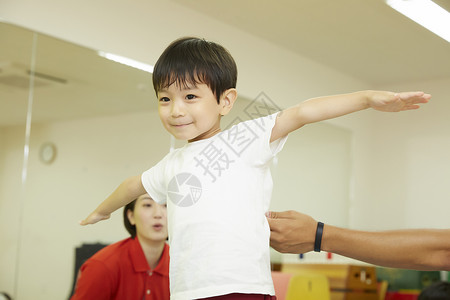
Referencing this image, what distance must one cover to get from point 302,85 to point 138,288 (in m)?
3.03

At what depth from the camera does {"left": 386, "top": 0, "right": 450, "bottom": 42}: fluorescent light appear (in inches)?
129

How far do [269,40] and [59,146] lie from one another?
200 centimetres

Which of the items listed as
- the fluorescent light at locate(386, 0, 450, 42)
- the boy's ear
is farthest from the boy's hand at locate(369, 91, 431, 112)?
the fluorescent light at locate(386, 0, 450, 42)

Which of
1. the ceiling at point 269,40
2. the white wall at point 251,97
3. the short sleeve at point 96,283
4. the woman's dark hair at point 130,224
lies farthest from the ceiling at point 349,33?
the short sleeve at point 96,283

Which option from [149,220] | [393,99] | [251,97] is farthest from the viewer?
[251,97]

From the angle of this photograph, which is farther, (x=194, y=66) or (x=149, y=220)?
(x=149, y=220)

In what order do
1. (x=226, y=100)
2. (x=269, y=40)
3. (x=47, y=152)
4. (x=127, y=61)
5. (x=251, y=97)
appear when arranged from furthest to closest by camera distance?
(x=269, y=40) → (x=251, y=97) → (x=127, y=61) → (x=47, y=152) → (x=226, y=100)

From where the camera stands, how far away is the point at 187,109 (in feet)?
3.77

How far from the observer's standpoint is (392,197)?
511 centimetres

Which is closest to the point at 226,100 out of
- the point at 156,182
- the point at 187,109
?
the point at 187,109

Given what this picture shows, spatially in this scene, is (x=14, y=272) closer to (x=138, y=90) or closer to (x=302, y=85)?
(x=138, y=90)

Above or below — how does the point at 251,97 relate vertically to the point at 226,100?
above

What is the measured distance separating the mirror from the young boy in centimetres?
169

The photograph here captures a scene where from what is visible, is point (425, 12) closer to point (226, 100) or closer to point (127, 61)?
point (127, 61)
